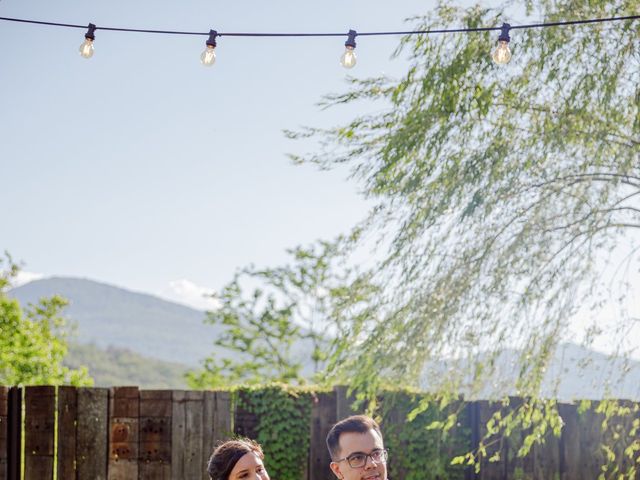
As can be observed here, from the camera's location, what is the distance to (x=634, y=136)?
602 centimetres

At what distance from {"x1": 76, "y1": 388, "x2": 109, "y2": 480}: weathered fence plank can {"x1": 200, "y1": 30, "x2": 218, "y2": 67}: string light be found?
400cm

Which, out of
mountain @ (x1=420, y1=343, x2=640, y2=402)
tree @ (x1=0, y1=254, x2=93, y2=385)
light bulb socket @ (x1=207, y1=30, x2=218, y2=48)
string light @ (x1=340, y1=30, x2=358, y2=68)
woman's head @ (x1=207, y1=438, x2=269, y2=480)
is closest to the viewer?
woman's head @ (x1=207, y1=438, x2=269, y2=480)

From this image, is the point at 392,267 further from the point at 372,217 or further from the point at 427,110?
the point at 427,110

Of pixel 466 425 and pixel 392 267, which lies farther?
pixel 466 425

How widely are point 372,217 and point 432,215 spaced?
1.63 ft

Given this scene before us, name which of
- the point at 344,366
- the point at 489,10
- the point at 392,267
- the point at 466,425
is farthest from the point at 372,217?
the point at 466,425

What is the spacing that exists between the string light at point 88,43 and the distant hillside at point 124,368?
51464 millimetres

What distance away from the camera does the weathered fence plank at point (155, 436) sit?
305 inches

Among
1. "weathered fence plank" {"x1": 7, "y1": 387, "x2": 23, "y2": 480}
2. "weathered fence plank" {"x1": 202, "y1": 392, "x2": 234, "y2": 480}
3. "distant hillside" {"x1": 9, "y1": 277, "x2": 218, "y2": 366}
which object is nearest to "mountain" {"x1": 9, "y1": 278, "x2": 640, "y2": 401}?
"distant hillside" {"x1": 9, "y1": 277, "x2": 218, "y2": 366}

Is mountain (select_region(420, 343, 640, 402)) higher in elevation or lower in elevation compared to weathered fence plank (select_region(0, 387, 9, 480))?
higher

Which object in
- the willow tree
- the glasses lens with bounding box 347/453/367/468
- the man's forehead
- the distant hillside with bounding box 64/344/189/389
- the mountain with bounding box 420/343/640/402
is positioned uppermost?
the willow tree

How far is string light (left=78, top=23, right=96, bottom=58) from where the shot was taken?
457 centimetres

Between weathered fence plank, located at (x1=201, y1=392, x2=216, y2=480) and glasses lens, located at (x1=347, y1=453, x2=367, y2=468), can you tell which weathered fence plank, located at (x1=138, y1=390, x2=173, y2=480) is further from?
glasses lens, located at (x1=347, y1=453, x2=367, y2=468)

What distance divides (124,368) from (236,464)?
187ft
